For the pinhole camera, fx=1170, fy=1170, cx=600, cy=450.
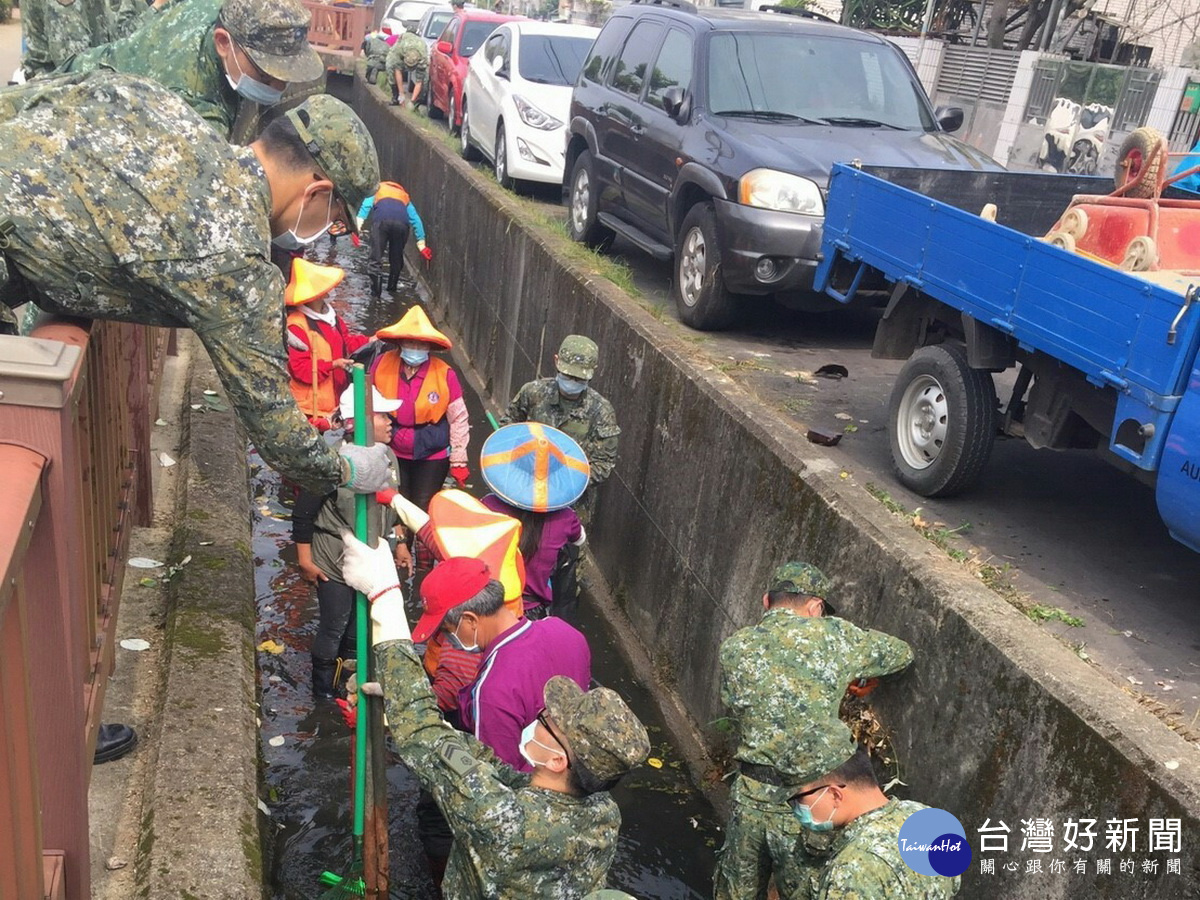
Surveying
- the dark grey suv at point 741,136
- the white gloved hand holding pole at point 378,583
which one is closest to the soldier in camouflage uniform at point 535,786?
the white gloved hand holding pole at point 378,583

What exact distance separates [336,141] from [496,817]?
2.00 metres

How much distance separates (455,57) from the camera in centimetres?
1716

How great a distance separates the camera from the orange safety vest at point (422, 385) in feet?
20.6

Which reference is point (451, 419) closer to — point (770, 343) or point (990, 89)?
point (770, 343)

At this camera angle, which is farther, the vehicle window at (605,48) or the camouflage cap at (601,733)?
the vehicle window at (605,48)

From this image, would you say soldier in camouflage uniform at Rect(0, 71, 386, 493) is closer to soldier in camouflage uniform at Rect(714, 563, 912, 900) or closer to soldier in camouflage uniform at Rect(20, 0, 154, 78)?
soldier in camouflage uniform at Rect(714, 563, 912, 900)

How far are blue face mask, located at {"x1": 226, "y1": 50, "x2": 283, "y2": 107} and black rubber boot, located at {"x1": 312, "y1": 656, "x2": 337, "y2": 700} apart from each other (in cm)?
259

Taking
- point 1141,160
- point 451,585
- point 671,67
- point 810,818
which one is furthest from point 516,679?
point 671,67

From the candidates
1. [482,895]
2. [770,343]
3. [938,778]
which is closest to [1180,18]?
[770,343]

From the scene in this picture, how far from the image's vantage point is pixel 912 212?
568 centimetres

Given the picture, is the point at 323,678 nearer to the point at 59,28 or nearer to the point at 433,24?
the point at 59,28

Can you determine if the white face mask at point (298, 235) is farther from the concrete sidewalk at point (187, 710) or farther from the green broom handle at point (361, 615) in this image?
the concrete sidewalk at point (187, 710)

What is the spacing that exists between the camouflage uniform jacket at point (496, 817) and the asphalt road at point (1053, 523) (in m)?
1.92

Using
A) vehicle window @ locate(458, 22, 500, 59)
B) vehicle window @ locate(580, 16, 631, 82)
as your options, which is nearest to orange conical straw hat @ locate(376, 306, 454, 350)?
vehicle window @ locate(580, 16, 631, 82)
